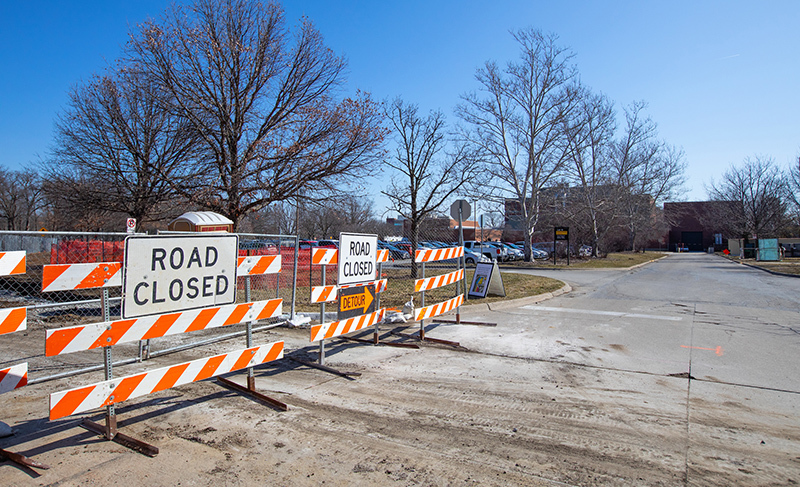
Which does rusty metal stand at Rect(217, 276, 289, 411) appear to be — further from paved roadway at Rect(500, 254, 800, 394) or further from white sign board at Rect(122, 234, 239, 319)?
paved roadway at Rect(500, 254, 800, 394)

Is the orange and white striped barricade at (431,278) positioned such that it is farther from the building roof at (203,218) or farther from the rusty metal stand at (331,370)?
the building roof at (203,218)

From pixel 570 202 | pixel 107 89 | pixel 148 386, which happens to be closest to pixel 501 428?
pixel 148 386

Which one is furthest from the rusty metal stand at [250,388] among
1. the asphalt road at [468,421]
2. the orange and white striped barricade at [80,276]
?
the orange and white striped barricade at [80,276]

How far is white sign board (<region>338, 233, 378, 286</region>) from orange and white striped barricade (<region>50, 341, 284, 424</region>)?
1.83 meters

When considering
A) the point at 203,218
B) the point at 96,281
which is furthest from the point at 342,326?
the point at 203,218

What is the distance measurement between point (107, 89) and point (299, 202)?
32.9ft

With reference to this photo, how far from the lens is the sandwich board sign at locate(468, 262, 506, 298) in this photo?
12312 millimetres

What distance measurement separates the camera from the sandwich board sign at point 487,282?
12.3 m

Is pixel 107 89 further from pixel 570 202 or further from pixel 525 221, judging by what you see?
pixel 570 202

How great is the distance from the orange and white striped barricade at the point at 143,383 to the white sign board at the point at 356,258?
1827mm

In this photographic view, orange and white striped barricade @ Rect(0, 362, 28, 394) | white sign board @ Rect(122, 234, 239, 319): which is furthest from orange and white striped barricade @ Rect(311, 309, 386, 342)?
orange and white striped barricade @ Rect(0, 362, 28, 394)

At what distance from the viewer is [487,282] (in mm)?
12266

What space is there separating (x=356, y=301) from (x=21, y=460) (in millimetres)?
4262

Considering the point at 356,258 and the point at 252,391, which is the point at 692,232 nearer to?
the point at 356,258
